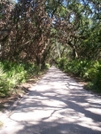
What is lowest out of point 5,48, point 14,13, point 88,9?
point 5,48

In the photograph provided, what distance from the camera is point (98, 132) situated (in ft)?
20.0

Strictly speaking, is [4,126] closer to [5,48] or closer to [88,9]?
[5,48]

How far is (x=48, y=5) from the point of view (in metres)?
28.1

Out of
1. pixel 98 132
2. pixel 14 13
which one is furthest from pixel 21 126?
pixel 14 13

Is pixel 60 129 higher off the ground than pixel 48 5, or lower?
lower

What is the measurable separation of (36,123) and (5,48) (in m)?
15.6

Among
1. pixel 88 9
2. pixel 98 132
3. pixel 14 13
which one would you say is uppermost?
pixel 88 9

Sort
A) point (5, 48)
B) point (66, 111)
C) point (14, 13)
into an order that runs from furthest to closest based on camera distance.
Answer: point (5, 48)
point (14, 13)
point (66, 111)

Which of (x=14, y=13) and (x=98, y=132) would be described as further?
(x=14, y=13)

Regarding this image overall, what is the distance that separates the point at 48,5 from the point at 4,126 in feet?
76.6

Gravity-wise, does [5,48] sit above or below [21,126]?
above

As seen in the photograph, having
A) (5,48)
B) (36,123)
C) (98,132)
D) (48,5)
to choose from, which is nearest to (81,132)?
Answer: (98,132)

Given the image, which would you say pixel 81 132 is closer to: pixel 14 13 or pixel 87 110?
pixel 87 110

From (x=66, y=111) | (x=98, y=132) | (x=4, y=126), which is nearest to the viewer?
(x=98, y=132)
